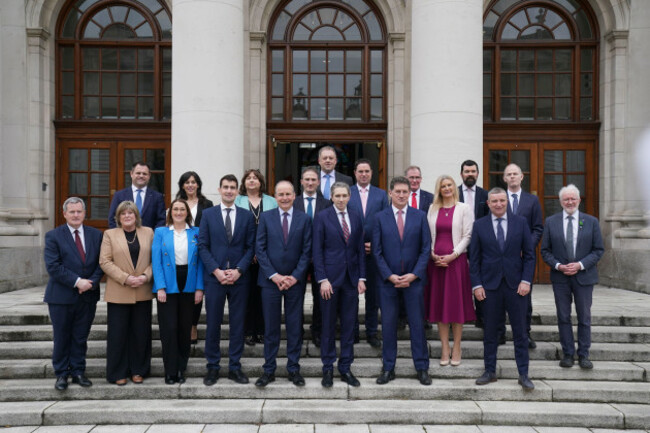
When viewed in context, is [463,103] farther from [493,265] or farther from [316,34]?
[316,34]

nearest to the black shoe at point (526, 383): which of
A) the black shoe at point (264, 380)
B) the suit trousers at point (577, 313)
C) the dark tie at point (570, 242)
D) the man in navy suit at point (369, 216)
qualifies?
the suit trousers at point (577, 313)

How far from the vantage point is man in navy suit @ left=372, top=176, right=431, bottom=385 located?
5.88 m

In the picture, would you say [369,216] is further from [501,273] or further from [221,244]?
[221,244]

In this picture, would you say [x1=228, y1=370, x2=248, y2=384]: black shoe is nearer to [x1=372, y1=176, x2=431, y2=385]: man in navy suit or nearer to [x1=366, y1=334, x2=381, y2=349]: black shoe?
[x1=372, y1=176, x2=431, y2=385]: man in navy suit

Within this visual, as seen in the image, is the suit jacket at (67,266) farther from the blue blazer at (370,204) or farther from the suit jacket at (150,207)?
the blue blazer at (370,204)

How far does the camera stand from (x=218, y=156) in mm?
8312

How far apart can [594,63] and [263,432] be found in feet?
33.5

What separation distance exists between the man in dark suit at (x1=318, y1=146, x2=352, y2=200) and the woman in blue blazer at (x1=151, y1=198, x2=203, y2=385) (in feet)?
5.75

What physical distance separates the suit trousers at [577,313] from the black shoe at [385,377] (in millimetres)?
2016

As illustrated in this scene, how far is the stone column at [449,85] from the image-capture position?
27.3ft

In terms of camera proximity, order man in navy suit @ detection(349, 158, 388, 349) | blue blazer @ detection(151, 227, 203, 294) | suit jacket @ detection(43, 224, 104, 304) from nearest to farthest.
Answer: suit jacket @ detection(43, 224, 104, 304)
blue blazer @ detection(151, 227, 203, 294)
man in navy suit @ detection(349, 158, 388, 349)

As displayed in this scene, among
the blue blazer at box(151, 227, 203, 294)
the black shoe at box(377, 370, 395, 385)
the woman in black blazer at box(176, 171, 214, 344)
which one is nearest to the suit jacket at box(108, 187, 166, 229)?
the woman in black blazer at box(176, 171, 214, 344)

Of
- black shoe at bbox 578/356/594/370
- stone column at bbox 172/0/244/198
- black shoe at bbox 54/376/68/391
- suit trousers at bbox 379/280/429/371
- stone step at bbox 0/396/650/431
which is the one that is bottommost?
stone step at bbox 0/396/650/431

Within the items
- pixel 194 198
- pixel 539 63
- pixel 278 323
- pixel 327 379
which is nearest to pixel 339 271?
pixel 278 323
